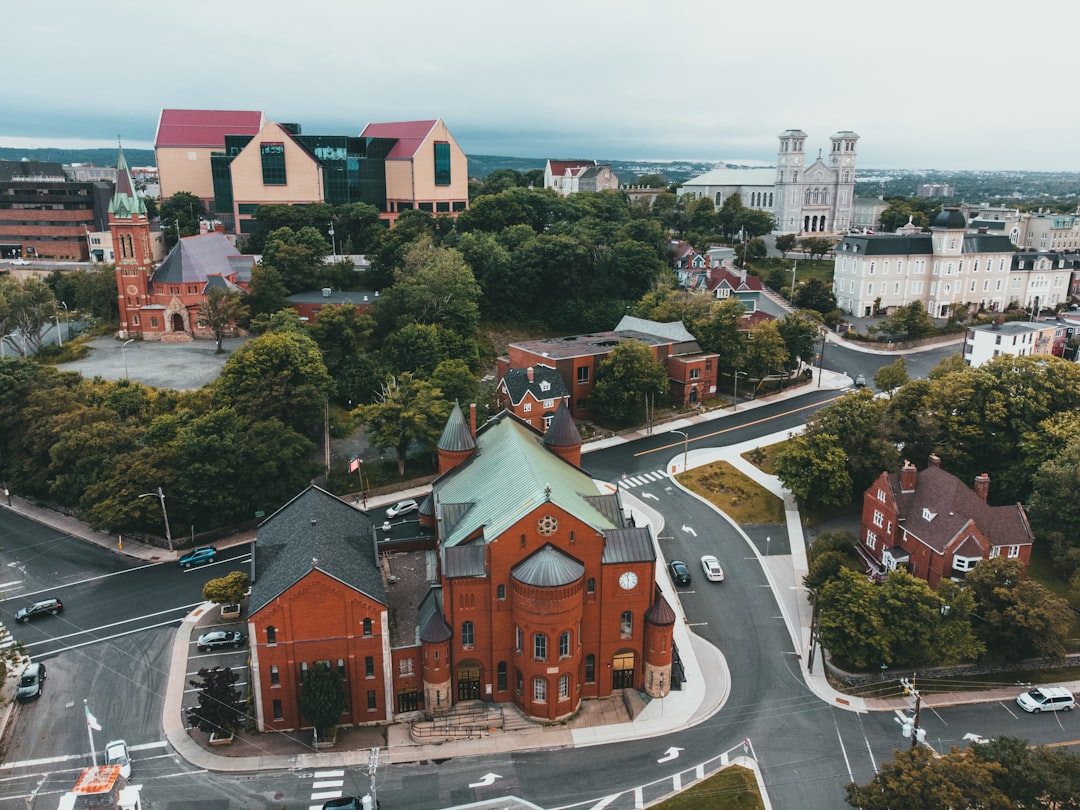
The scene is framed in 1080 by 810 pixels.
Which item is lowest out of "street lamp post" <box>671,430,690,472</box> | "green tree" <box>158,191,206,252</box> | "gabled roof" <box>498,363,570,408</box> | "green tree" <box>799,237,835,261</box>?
"street lamp post" <box>671,430,690,472</box>

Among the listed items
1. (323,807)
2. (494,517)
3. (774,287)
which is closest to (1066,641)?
(494,517)

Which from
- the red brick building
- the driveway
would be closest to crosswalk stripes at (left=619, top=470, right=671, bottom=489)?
the red brick building

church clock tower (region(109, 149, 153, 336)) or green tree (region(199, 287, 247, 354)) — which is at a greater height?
church clock tower (region(109, 149, 153, 336))

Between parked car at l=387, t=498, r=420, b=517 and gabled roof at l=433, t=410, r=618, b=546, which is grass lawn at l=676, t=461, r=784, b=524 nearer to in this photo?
gabled roof at l=433, t=410, r=618, b=546

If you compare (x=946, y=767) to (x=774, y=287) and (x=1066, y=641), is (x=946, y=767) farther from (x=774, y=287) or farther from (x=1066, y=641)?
(x=774, y=287)

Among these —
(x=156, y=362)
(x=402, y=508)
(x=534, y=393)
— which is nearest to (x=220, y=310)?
(x=156, y=362)

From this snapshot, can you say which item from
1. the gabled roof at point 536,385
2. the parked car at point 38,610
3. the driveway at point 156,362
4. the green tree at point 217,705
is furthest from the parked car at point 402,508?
the driveway at point 156,362
